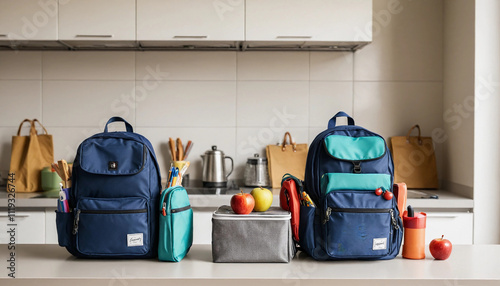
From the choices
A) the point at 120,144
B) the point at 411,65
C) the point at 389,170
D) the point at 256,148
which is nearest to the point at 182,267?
the point at 120,144

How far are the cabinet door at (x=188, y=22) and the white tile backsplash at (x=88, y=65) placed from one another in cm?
36

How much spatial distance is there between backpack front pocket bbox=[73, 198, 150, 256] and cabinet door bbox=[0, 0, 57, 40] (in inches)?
67.8

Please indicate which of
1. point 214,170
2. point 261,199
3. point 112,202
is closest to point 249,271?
point 261,199

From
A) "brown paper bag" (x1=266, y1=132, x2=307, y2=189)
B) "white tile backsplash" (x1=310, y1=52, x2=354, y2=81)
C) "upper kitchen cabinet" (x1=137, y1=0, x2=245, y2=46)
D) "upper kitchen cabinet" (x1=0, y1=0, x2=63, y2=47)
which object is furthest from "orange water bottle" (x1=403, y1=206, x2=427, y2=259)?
"upper kitchen cabinet" (x1=0, y1=0, x2=63, y2=47)

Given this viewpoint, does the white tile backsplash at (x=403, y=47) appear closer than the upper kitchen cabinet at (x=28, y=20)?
No

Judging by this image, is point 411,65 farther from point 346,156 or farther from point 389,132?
point 346,156

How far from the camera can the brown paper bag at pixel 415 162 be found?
3.00 meters

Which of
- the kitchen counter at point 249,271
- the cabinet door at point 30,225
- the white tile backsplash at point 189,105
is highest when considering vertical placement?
the white tile backsplash at point 189,105

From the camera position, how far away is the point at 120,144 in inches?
54.1

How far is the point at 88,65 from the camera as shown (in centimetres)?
304

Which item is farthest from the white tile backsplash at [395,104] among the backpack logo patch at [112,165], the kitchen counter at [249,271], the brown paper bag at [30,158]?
the backpack logo patch at [112,165]

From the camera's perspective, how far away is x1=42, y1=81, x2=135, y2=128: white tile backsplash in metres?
3.04

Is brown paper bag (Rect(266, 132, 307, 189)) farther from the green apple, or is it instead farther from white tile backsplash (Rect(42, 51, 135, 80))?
the green apple

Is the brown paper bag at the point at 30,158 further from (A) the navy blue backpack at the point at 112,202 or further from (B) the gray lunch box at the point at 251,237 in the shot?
(B) the gray lunch box at the point at 251,237
